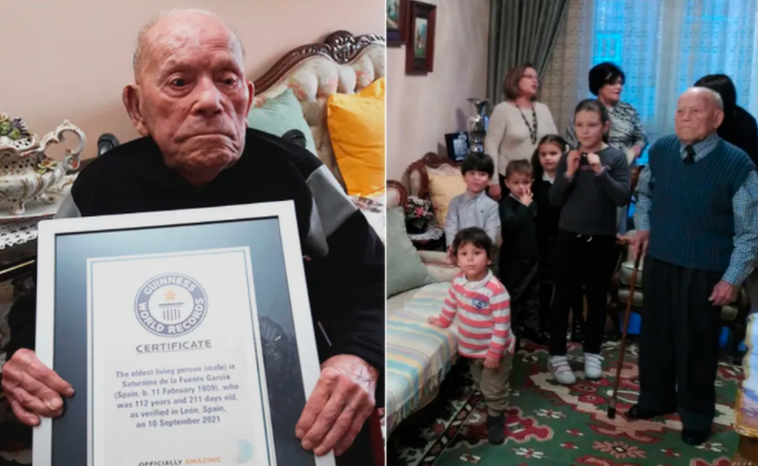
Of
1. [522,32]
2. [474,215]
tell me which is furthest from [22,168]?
[522,32]

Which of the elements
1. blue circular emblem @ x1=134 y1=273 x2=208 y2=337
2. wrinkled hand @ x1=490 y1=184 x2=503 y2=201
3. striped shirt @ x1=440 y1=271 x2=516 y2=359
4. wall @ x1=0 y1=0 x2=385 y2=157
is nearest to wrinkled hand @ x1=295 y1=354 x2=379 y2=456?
blue circular emblem @ x1=134 y1=273 x2=208 y2=337

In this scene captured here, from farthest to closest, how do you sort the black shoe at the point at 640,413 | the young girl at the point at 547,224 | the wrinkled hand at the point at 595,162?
the young girl at the point at 547,224 → the black shoe at the point at 640,413 → the wrinkled hand at the point at 595,162

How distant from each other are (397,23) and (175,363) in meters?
2.20

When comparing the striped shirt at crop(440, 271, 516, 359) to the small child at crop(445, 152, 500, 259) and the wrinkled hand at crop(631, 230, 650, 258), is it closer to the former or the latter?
the small child at crop(445, 152, 500, 259)

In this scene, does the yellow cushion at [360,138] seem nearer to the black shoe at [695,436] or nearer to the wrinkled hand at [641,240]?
the wrinkled hand at [641,240]

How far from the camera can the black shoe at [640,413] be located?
223cm

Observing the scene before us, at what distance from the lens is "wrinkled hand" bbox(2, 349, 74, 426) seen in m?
0.90

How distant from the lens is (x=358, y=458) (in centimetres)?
98

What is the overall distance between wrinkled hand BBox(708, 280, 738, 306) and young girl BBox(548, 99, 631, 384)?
39 cm

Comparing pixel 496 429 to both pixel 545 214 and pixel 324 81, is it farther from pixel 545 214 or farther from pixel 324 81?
pixel 324 81

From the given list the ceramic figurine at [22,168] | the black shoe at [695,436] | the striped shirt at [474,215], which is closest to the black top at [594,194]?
the striped shirt at [474,215]

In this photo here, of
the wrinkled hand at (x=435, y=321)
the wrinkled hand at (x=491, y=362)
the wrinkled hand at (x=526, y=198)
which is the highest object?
the wrinkled hand at (x=526, y=198)

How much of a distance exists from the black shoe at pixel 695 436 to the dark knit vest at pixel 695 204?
543mm

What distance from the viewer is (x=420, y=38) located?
2.98 meters
